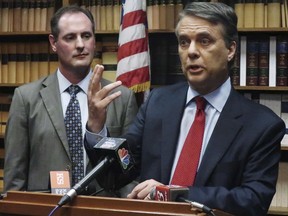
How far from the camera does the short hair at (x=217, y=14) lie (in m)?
1.76

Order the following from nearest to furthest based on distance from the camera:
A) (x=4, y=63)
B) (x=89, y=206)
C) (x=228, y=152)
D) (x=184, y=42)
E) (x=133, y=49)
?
1. (x=89, y=206)
2. (x=228, y=152)
3. (x=184, y=42)
4. (x=133, y=49)
5. (x=4, y=63)

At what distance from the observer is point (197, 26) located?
1747 millimetres

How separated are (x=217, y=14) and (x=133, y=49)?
1.65m

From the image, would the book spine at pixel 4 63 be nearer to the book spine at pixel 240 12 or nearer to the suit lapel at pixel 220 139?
the book spine at pixel 240 12

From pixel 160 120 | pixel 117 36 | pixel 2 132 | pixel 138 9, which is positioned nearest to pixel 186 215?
pixel 160 120

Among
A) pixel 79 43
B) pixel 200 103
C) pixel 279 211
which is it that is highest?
pixel 79 43

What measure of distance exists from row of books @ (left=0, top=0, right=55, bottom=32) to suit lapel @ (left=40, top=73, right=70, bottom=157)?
1.35m

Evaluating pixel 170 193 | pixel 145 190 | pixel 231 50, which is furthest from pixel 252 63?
pixel 170 193

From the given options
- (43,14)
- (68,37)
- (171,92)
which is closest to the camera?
(171,92)

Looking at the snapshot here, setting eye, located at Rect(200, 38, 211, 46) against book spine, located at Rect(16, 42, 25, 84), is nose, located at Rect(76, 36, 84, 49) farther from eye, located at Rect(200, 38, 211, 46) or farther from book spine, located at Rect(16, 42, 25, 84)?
book spine, located at Rect(16, 42, 25, 84)

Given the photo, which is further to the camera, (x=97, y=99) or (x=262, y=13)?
(x=262, y=13)

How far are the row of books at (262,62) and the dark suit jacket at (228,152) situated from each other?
1671mm

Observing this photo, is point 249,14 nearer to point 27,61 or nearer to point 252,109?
point 27,61

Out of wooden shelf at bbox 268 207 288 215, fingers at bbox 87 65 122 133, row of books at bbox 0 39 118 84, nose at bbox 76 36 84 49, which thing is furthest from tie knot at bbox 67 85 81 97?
wooden shelf at bbox 268 207 288 215
